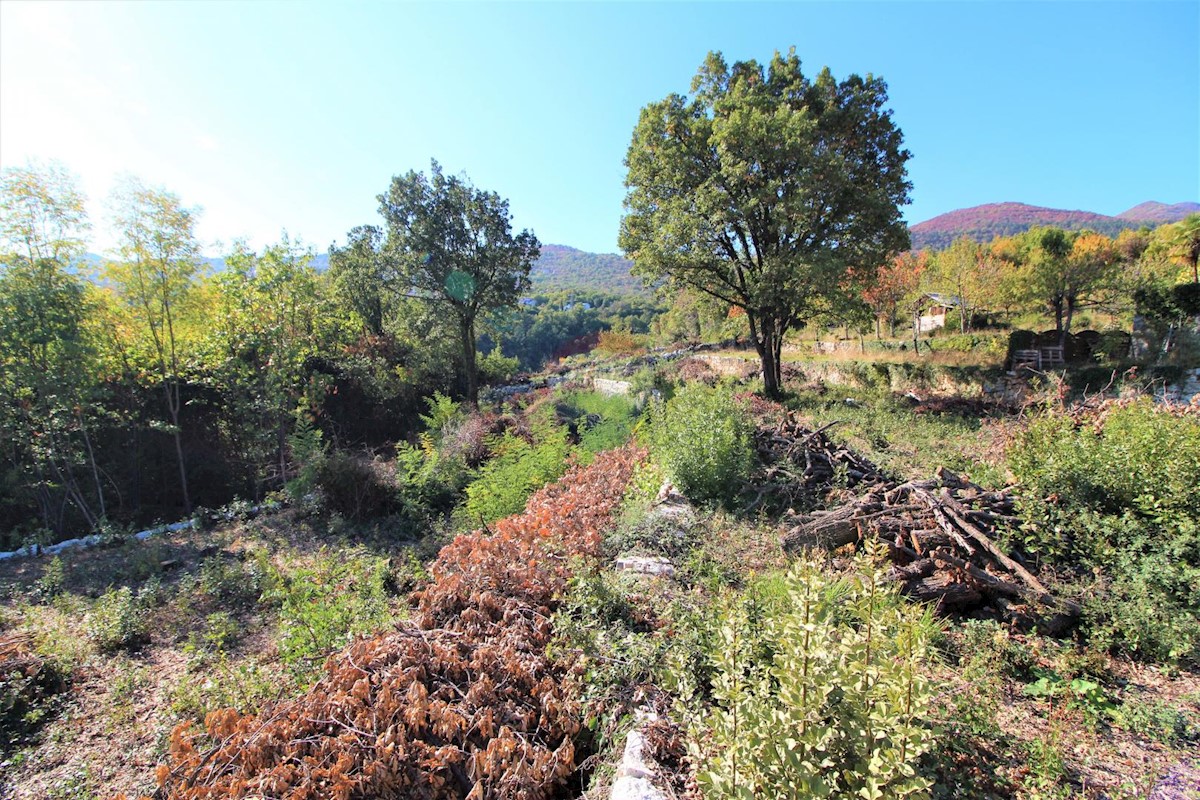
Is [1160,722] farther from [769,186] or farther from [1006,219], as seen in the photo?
[1006,219]

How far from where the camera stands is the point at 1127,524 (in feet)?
12.0

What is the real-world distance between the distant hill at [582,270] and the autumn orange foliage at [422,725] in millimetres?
94590

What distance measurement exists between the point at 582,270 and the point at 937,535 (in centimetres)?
12947

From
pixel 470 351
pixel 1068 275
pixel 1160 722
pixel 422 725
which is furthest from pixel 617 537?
pixel 1068 275

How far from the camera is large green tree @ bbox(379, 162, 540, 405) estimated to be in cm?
1542

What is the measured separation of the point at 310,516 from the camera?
8.40 metres

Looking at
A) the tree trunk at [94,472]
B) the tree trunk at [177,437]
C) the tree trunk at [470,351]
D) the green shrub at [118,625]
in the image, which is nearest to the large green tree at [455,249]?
the tree trunk at [470,351]

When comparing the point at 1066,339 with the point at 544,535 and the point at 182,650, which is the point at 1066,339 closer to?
the point at 544,535

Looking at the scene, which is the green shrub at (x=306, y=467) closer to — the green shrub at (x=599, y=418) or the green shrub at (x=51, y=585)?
the green shrub at (x=51, y=585)

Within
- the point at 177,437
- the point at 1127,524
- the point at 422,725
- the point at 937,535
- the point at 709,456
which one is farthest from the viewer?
the point at 177,437

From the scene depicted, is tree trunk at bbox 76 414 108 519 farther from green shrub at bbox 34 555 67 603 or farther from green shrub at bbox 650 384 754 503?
green shrub at bbox 650 384 754 503

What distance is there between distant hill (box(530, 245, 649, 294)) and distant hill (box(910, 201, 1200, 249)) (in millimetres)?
53964

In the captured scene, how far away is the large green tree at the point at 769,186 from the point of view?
11.0 m

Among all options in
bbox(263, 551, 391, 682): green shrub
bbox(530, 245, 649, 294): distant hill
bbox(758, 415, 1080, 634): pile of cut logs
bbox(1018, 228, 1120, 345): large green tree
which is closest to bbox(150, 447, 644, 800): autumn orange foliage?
bbox(263, 551, 391, 682): green shrub
